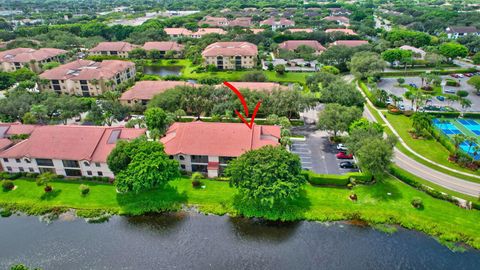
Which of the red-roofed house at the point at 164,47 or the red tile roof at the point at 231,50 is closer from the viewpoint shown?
the red tile roof at the point at 231,50

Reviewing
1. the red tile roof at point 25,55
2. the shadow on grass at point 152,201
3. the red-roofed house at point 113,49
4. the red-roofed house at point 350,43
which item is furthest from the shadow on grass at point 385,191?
the red tile roof at point 25,55

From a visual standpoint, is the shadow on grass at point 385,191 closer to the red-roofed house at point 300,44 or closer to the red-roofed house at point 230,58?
the red-roofed house at point 230,58

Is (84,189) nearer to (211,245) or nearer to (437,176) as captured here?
(211,245)

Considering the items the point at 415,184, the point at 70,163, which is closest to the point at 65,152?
the point at 70,163

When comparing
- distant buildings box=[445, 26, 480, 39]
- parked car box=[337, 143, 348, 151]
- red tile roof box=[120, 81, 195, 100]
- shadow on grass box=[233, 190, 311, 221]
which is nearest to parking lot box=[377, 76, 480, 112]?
parked car box=[337, 143, 348, 151]

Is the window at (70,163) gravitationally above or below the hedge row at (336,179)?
above

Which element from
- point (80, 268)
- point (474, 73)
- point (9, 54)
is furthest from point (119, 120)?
point (474, 73)
